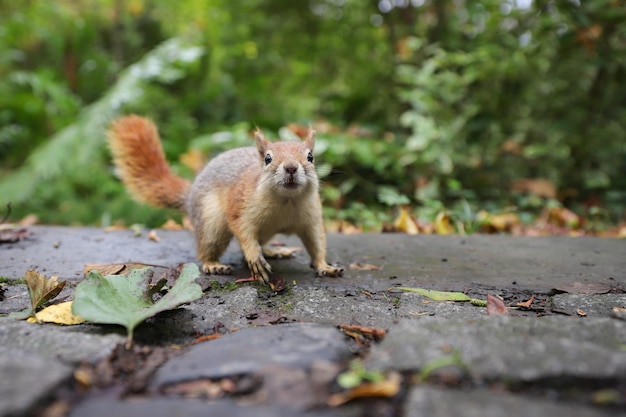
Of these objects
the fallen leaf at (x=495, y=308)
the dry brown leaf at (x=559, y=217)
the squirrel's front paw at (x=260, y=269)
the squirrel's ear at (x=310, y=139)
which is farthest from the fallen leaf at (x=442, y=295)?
the dry brown leaf at (x=559, y=217)

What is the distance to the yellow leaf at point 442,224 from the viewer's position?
4.05 m

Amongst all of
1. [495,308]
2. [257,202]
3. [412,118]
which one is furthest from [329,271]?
[412,118]

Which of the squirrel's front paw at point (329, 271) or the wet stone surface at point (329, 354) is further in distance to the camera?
the squirrel's front paw at point (329, 271)

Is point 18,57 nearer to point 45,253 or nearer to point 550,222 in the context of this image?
point 45,253

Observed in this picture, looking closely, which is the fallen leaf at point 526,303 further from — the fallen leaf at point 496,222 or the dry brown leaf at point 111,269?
the fallen leaf at point 496,222

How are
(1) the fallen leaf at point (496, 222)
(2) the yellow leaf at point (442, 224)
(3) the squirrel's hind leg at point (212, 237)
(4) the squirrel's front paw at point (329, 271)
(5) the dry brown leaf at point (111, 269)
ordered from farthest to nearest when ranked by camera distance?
(1) the fallen leaf at point (496, 222) → (2) the yellow leaf at point (442, 224) → (3) the squirrel's hind leg at point (212, 237) → (4) the squirrel's front paw at point (329, 271) → (5) the dry brown leaf at point (111, 269)

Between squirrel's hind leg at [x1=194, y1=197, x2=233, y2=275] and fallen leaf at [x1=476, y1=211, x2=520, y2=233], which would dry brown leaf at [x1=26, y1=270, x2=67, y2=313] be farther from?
fallen leaf at [x1=476, y1=211, x2=520, y2=233]

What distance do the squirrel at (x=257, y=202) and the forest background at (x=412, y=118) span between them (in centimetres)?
144

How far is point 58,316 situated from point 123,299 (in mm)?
227

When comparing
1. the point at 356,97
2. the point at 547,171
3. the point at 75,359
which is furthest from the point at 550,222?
the point at 75,359

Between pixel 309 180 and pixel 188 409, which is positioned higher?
pixel 309 180

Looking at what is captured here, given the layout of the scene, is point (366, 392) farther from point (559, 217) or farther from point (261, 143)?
point (559, 217)

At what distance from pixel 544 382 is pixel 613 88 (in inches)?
202

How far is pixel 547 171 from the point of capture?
17.9 ft
